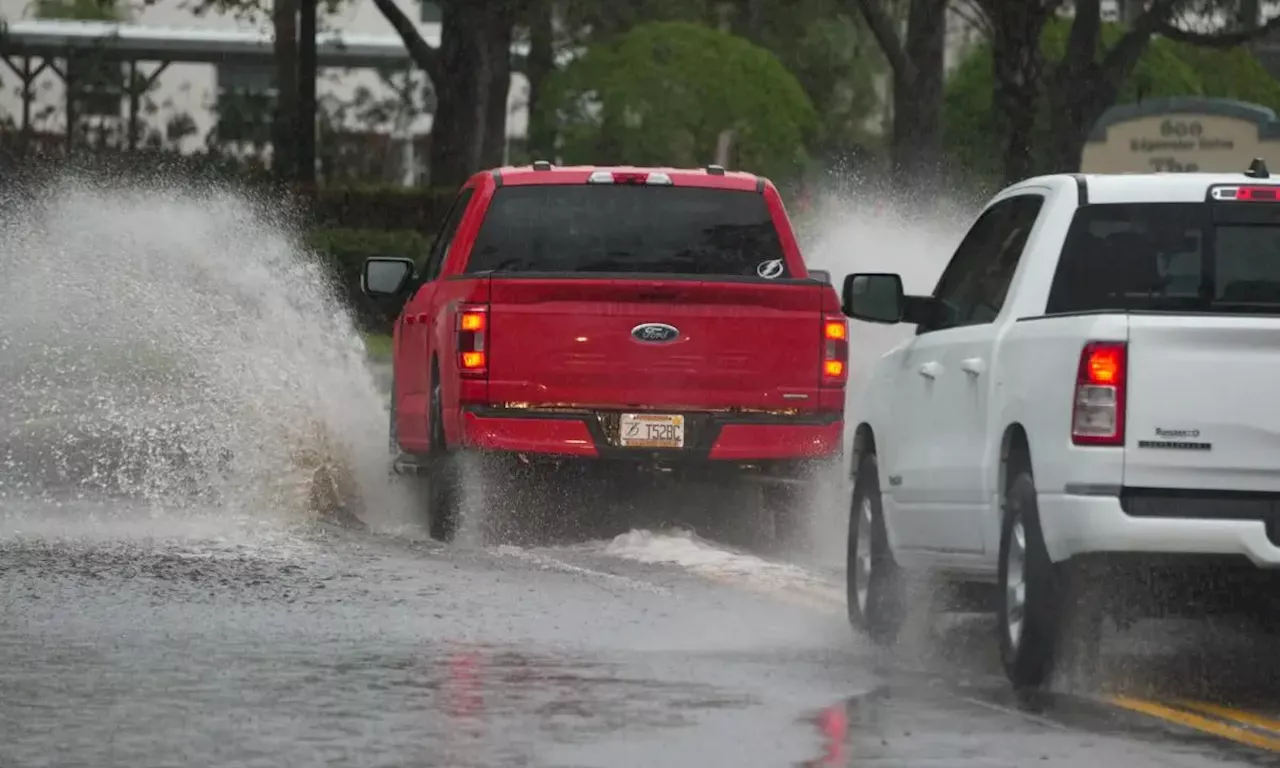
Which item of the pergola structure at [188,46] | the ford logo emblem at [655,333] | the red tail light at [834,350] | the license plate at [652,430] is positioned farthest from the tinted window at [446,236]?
the pergola structure at [188,46]

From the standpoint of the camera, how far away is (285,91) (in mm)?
54438

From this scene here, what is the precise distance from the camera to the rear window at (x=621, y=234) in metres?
17.4

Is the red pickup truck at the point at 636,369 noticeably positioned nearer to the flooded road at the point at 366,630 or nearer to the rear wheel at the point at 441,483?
the rear wheel at the point at 441,483

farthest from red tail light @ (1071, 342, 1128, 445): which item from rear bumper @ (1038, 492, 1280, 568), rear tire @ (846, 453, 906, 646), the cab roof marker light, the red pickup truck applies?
the red pickup truck

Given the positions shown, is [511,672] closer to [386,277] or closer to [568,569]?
[568,569]

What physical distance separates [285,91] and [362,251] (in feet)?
42.4

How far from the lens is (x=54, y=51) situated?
7150 centimetres

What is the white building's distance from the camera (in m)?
72.8

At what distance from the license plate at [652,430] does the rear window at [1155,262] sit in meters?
5.24

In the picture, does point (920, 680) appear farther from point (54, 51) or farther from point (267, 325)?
point (54, 51)

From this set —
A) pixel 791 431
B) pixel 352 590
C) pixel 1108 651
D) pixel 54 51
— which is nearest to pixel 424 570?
pixel 352 590

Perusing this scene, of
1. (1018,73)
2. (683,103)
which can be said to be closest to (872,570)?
(1018,73)

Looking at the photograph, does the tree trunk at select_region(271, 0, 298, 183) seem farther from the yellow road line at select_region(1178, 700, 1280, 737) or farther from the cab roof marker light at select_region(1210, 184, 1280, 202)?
the yellow road line at select_region(1178, 700, 1280, 737)

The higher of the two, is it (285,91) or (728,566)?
(285,91)
